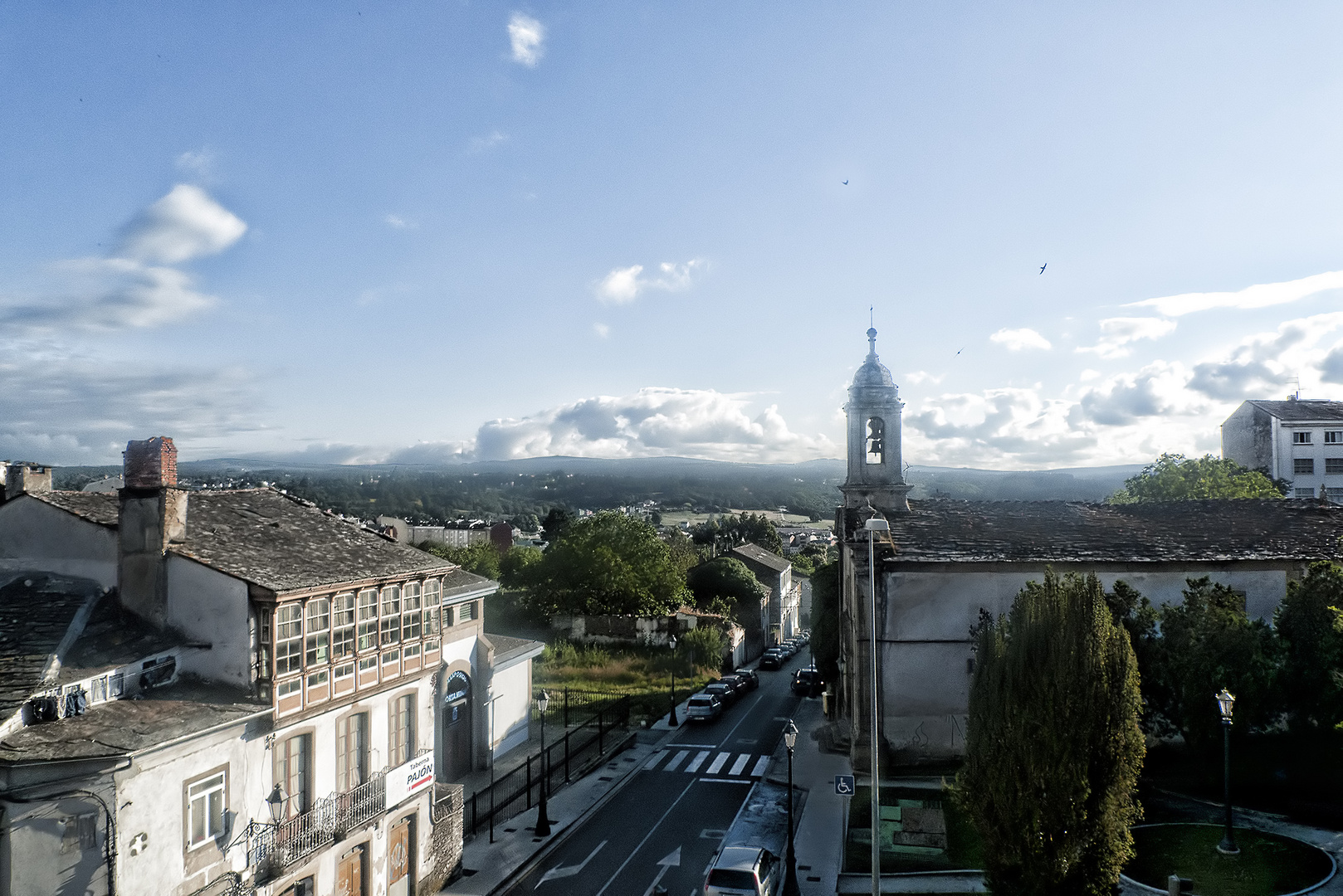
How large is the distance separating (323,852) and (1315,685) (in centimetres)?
2356

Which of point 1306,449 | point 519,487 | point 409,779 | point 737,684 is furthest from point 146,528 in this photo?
point 519,487

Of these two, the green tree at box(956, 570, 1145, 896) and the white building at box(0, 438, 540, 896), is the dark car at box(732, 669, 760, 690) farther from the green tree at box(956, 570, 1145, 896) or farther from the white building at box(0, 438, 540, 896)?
the green tree at box(956, 570, 1145, 896)

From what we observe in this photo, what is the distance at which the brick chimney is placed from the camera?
16.6 meters

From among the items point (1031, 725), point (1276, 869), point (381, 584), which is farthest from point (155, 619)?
point (1276, 869)

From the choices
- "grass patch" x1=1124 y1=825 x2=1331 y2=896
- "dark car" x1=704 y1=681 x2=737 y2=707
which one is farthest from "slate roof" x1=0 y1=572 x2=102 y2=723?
"dark car" x1=704 y1=681 x2=737 y2=707

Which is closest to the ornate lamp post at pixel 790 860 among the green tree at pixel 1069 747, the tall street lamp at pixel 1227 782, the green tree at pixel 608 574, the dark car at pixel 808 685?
the green tree at pixel 1069 747

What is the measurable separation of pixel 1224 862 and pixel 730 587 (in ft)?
152

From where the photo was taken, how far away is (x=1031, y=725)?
568 inches

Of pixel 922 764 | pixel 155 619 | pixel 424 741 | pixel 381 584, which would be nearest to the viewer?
pixel 155 619

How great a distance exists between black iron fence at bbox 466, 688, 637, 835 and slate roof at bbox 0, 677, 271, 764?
A: 10523 millimetres

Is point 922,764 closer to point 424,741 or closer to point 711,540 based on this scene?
point 424,741

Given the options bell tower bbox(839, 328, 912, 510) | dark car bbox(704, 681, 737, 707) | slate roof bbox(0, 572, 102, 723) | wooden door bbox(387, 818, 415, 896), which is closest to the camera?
slate roof bbox(0, 572, 102, 723)

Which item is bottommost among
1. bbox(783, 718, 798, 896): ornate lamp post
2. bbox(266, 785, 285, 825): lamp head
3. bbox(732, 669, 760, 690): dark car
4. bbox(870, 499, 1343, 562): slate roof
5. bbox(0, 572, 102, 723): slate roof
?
bbox(732, 669, 760, 690): dark car

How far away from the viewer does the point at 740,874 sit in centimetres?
1797
